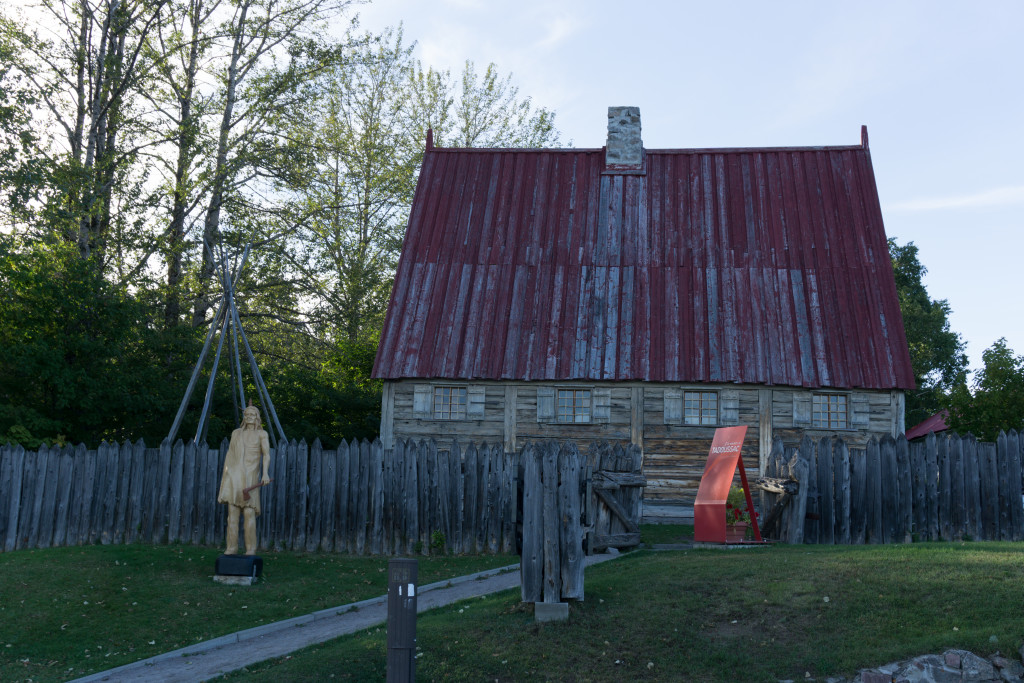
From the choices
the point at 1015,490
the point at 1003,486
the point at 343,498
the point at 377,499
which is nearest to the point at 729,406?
the point at 1003,486

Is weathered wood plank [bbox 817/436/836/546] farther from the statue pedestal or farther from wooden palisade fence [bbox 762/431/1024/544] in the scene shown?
the statue pedestal

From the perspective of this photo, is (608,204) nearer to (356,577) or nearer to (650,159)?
(650,159)

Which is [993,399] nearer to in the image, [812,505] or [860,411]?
[860,411]

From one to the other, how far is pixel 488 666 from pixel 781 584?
11.7 feet

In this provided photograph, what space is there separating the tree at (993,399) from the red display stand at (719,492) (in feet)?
54.6

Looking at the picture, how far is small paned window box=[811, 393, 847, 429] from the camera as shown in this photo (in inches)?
784

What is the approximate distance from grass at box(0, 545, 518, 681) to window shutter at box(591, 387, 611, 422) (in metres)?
5.40

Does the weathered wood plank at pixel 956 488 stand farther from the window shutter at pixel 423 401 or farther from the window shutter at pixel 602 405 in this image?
the window shutter at pixel 423 401

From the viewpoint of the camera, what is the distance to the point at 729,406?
1997 centimetres

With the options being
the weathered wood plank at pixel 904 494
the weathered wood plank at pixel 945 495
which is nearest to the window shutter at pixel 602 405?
the weathered wood plank at pixel 904 494

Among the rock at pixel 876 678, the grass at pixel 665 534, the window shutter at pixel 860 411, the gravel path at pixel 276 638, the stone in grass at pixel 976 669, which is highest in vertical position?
Answer: the window shutter at pixel 860 411

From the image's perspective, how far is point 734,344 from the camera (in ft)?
67.1

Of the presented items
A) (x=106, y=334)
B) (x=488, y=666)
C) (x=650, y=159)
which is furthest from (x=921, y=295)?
(x=488, y=666)

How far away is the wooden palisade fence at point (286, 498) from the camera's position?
16.1m
